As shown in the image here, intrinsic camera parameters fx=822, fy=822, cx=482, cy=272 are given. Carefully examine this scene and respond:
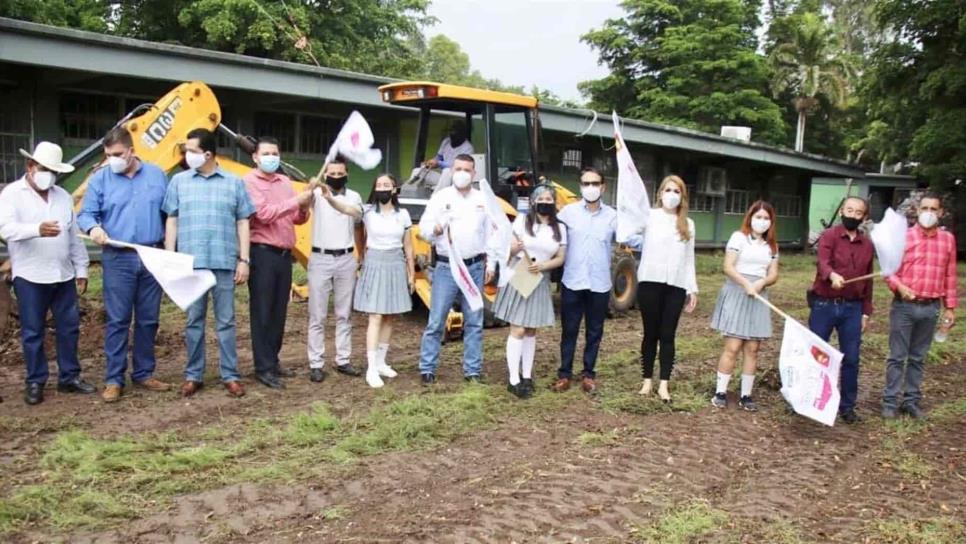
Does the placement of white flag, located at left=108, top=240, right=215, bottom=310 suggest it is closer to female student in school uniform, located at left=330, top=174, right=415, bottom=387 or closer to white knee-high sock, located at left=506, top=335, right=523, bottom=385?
female student in school uniform, located at left=330, top=174, right=415, bottom=387

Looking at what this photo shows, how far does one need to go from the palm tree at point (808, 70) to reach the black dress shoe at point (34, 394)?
38.6 metres

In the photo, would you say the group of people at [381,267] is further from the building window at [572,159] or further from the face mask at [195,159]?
the building window at [572,159]

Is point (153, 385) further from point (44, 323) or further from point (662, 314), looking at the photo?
point (662, 314)

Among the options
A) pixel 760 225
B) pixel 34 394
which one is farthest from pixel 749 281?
pixel 34 394

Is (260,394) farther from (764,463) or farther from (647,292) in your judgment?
(764,463)

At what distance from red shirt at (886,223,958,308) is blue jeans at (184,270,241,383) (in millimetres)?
4846

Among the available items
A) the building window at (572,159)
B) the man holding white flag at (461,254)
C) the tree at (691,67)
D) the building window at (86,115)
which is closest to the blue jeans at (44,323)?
the man holding white flag at (461,254)

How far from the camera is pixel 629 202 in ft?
20.1

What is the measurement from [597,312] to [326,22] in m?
21.6

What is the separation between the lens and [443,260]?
654 cm

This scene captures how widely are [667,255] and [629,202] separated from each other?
48cm

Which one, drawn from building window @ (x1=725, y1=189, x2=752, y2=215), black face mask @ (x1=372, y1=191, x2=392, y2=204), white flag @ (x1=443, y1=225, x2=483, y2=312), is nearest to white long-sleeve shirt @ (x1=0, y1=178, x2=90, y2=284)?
black face mask @ (x1=372, y1=191, x2=392, y2=204)

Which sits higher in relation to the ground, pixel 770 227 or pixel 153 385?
pixel 770 227

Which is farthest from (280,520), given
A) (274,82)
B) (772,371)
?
(274,82)
